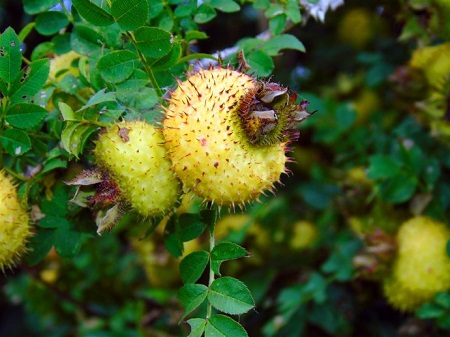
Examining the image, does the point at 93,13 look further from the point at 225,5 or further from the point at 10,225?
the point at 10,225

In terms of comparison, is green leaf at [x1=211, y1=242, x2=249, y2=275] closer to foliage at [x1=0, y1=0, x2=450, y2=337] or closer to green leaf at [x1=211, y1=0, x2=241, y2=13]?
foliage at [x1=0, y1=0, x2=450, y2=337]

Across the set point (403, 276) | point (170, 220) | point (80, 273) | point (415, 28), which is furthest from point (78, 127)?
point (80, 273)

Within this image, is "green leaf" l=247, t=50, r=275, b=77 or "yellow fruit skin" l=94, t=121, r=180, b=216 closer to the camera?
"yellow fruit skin" l=94, t=121, r=180, b=216

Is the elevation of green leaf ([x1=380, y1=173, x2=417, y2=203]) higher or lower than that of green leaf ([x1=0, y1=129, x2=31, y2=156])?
lower

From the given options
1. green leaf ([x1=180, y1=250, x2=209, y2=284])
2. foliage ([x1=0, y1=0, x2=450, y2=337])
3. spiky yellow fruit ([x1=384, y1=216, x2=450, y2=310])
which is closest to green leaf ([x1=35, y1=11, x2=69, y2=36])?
foliage ([x1=0, y1=0, x2=450, y2=337])

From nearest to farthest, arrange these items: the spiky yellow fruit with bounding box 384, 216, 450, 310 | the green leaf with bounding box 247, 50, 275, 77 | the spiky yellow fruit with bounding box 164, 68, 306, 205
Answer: the spiky yellow fruit with bounding box 164, 68, 306, 205
the green leaf with bounding box 247, 50, 275, 77
the spiky yellow fruit with bounding box 384, 216, 450, 310

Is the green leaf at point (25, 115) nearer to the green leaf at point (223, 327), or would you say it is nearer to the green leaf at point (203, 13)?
the green leaf at point (203, 13)

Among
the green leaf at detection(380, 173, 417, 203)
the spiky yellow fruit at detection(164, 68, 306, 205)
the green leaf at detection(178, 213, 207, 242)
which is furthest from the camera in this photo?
the green leaf at detection(380, 173, 417, 203)

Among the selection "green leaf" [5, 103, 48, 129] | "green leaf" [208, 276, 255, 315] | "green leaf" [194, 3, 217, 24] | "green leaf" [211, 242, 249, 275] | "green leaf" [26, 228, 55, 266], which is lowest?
"green leaf" [26, 228, 55, 266]
